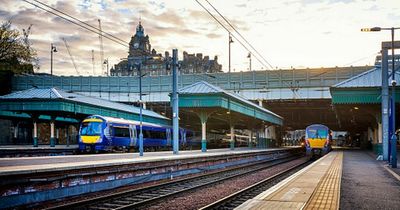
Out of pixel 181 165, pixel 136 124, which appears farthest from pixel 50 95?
pixel 181 165

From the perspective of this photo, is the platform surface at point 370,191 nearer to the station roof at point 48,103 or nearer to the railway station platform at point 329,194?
the railway station platform at point 329,194

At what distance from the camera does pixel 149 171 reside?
72.9 feet

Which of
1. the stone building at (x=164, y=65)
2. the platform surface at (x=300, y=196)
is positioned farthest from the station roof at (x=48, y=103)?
the stone building at (x=164, y=65)

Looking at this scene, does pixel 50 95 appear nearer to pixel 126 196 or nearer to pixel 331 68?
pixel 126 196

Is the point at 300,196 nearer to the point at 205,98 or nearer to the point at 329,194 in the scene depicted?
the point at 329,194

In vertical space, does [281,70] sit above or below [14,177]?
above

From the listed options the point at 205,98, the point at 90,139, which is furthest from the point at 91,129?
the point at 205,98

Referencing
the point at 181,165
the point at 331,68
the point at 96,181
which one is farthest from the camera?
the point at 331,68

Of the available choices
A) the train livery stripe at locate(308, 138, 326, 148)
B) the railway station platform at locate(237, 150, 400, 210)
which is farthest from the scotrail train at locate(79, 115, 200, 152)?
the railway station platform at locate(237, 150, 400, 210)

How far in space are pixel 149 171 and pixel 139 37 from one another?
552 feet

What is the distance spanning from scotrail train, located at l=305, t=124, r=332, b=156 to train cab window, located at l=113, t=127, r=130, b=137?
20.4m

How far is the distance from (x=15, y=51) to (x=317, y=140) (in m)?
43.1

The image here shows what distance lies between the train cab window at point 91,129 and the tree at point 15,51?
2591 cm

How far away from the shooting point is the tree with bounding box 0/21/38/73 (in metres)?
60.1
